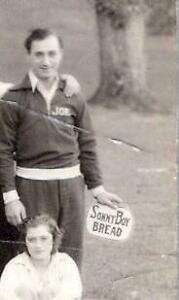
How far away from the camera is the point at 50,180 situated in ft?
14.1

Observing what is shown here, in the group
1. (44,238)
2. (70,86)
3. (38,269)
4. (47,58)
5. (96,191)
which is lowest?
(38,269)

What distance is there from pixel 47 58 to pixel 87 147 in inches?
13.1

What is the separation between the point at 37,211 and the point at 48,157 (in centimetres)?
19

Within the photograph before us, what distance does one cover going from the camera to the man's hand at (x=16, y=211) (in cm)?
430

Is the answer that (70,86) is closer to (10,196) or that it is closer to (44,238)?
(10,196)

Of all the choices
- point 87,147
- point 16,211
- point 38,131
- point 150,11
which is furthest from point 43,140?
point 150,11

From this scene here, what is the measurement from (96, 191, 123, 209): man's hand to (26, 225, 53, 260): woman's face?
22 cm

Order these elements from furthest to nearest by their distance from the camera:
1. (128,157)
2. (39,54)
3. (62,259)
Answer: (128,157)
(62,259)
(39,54)

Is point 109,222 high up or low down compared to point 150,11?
down

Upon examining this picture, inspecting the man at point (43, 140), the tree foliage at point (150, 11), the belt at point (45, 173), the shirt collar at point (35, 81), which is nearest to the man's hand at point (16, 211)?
the man at point (43, 140)

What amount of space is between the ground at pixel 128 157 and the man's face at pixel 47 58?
41mm

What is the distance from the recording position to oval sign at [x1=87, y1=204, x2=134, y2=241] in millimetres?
4387

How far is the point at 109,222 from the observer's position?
440 cm

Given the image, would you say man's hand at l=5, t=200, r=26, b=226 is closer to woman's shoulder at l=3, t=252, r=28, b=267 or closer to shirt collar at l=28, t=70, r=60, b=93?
woman's shoulder at l=3, t=252, r=28, b=267
